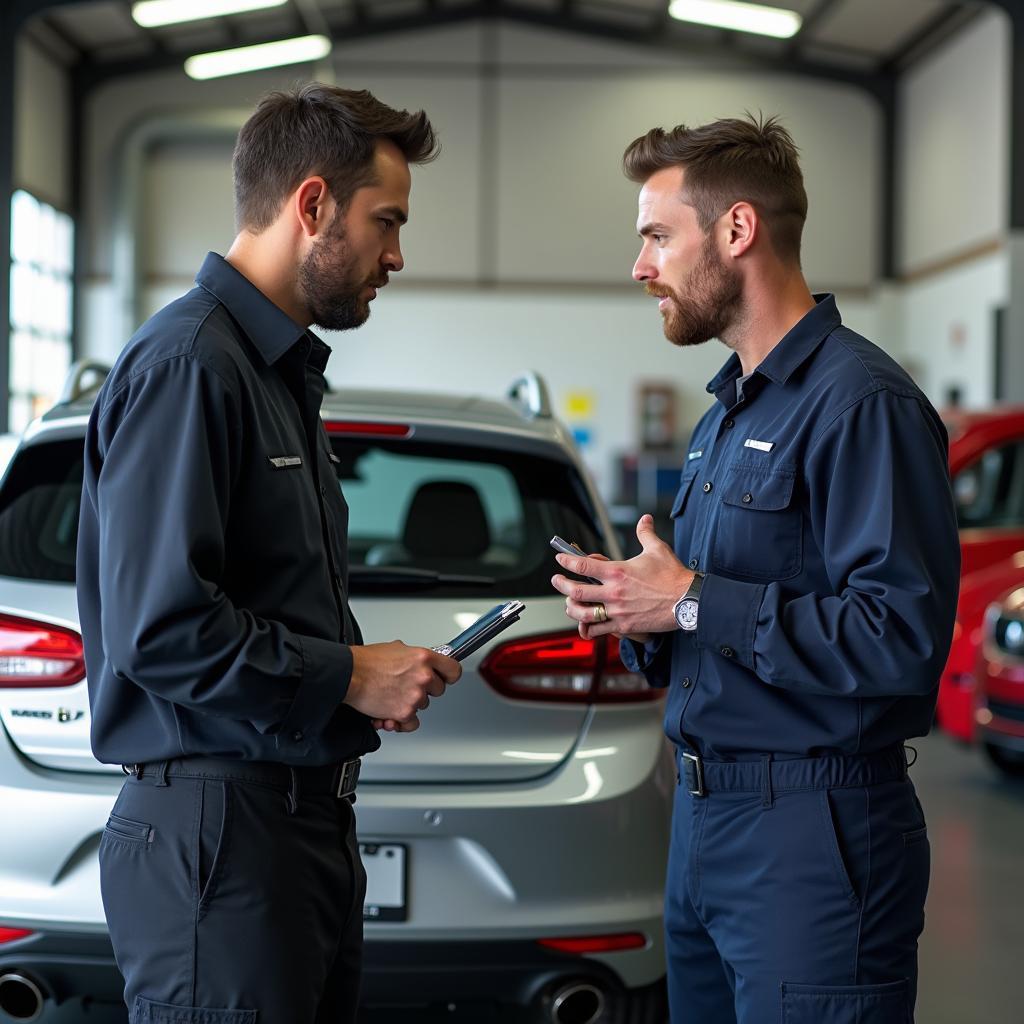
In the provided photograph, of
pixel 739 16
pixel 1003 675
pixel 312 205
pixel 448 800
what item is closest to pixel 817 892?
pixel 448 800

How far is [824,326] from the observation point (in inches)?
78.9

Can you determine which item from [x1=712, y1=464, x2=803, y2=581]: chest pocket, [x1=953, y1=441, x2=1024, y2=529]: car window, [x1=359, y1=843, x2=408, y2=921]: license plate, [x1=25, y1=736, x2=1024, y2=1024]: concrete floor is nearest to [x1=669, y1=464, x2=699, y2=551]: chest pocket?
[x1=712, y1=464, x2=803, y2=581]: chest pocket

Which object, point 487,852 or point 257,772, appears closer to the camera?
point 257,772

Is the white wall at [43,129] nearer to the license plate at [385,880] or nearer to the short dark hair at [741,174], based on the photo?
the license plate at [385,880]

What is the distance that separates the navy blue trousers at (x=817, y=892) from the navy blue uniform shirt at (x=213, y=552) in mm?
524

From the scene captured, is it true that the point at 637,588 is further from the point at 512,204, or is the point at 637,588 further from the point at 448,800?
the point at 512,204

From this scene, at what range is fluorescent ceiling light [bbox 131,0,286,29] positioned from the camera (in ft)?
49.4

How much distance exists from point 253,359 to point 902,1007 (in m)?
1.19

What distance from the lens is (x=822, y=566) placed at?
190cm

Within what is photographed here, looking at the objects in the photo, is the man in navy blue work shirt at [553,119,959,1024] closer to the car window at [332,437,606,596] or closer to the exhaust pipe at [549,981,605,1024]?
the exhaust pipe at [549,981,605,1024]

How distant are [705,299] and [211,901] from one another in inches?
42.3

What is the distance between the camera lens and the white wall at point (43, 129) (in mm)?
15711

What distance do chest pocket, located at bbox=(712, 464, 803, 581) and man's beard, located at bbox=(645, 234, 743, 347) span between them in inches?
9.1

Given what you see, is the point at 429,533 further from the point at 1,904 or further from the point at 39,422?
the point at 1,904
